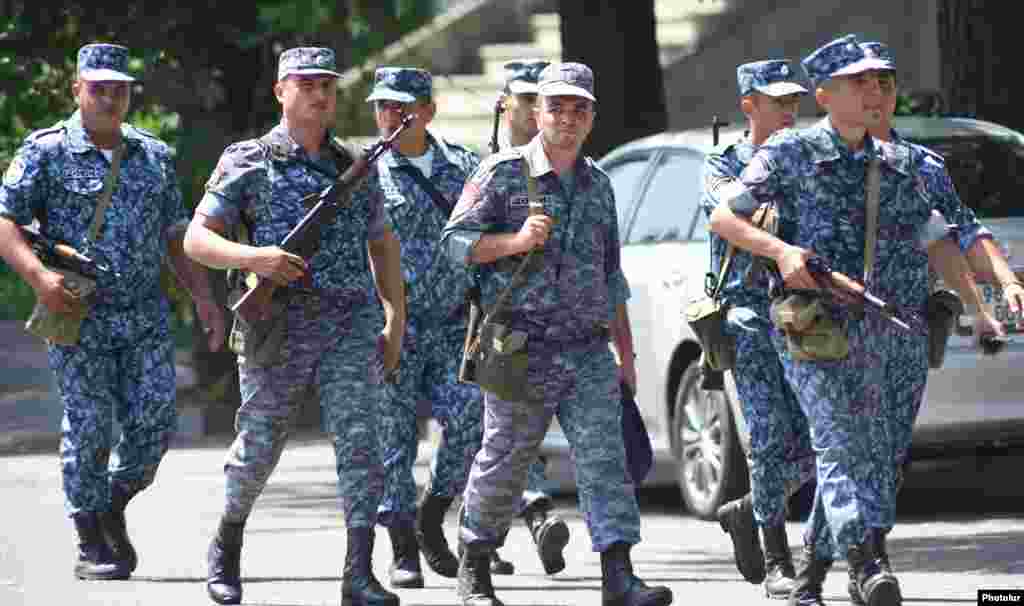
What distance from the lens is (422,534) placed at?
1067 cm

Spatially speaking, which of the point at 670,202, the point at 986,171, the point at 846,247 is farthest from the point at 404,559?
the point at 986,171

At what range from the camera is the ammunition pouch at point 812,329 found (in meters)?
8.46

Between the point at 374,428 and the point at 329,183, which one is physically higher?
the point at 329,183

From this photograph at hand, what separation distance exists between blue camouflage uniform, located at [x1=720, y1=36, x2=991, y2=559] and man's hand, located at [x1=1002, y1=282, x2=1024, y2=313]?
1.08 feet

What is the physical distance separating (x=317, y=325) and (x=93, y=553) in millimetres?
1753

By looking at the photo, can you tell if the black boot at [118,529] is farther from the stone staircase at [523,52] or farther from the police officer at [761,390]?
the stone staircase at [523,52]

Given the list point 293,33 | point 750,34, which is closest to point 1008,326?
point 293,33

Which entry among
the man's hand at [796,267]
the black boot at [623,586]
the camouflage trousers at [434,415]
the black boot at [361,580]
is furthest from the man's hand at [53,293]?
the man's hand at [796,267]

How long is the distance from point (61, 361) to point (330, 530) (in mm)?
2248

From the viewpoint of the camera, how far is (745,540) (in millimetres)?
9938

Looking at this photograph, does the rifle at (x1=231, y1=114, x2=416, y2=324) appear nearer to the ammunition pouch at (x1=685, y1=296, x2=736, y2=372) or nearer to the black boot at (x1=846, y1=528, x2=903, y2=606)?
the ammunition pouch at (x1=685, y1=296, x2=736, y2=372)

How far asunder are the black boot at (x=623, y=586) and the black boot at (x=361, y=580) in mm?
741

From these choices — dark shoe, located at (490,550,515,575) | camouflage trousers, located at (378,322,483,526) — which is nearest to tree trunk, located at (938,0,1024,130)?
camouflage trousers, located at (378,322,483,526)

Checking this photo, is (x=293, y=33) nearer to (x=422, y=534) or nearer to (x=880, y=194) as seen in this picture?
(x=422, y=534)
